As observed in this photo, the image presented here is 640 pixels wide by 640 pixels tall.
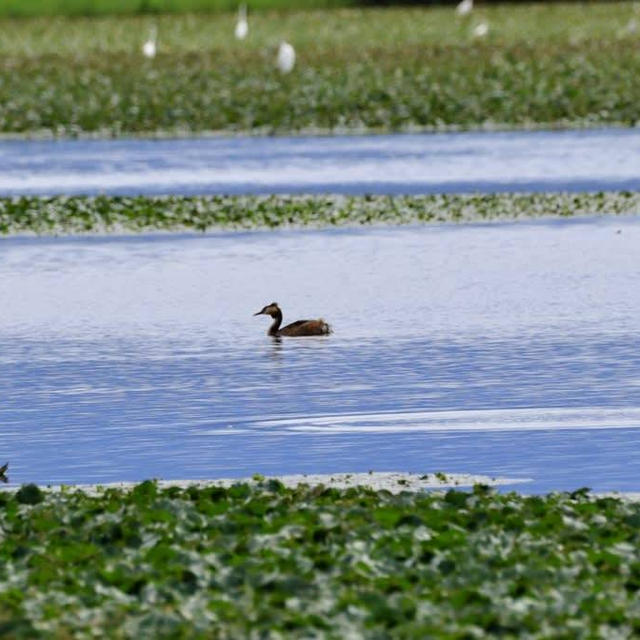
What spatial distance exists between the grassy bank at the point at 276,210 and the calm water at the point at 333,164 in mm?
1666

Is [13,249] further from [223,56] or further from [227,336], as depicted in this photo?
[223,56]

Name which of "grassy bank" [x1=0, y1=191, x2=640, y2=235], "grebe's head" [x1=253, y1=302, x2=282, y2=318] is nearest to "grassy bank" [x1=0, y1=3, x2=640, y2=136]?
"grassy bank" [x1=0, y1=191, x2=640, y2=235]

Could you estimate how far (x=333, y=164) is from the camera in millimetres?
36406

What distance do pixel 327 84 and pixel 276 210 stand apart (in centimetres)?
1741

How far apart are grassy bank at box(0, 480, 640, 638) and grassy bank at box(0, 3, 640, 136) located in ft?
103

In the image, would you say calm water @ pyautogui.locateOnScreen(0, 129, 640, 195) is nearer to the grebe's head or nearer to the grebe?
the grebe's head

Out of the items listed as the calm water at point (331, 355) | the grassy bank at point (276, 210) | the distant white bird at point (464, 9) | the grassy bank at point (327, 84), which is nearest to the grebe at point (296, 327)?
the calm water at point (331, 355)

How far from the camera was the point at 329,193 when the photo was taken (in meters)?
32.0

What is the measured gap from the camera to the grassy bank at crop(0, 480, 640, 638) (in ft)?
31.6

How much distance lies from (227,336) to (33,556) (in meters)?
8.74

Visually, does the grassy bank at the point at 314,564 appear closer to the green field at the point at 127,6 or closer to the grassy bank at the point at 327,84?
the grassy bank at the point at 327,84

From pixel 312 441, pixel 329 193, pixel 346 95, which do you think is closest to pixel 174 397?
pixel 312 441

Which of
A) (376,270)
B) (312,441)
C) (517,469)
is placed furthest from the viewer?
(376,270)

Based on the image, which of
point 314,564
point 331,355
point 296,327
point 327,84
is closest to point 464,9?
point 327,84
